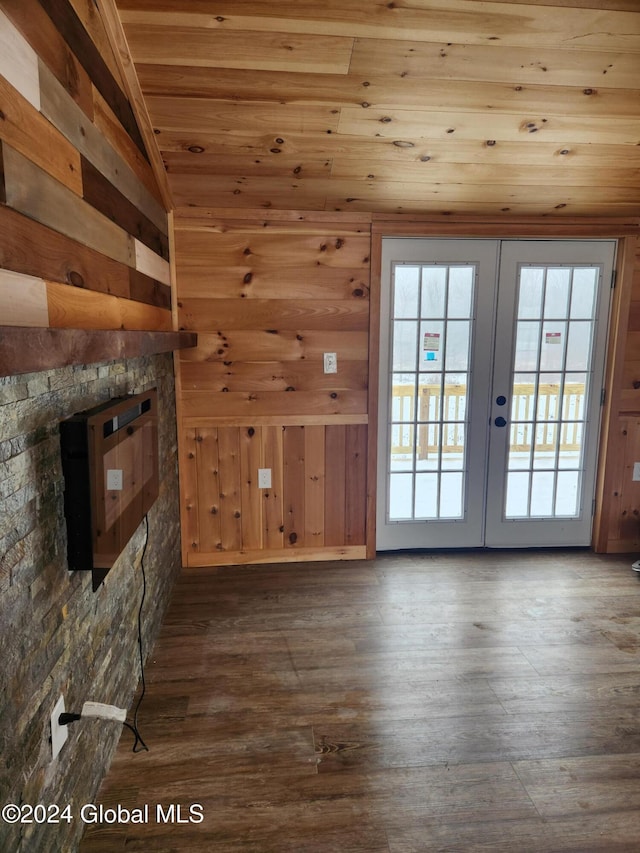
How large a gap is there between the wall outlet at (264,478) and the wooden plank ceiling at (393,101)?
63.5 inches

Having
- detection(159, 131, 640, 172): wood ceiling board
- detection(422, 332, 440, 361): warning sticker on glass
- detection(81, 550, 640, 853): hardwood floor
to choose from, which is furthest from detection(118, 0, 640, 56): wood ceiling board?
detection(81, 550, 640, 853): hardwood floor

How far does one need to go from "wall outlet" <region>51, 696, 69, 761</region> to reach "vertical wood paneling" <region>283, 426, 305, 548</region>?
2016 millimetres

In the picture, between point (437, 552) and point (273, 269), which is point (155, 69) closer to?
point (273, 269)

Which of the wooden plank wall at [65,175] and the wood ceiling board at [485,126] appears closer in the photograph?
the wooden plank wall at [65,175]

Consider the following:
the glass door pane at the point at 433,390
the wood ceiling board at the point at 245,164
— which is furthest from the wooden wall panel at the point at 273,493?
the wood ceiling board at the point at 245,164

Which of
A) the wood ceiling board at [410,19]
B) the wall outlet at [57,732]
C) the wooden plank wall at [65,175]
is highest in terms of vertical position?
the wood ceiling board at [410,19]

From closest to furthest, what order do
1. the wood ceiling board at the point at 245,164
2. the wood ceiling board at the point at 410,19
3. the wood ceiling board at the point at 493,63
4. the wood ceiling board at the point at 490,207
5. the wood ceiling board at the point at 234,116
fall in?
the wood ceiling board at the point at 410,19 → the wood ceiling board at the point at 493,63 → the wood ceiling board at the point at 234,116 → the wood ceiling board at the point at 245,164 → the wood ceiling board at the point at 490,207

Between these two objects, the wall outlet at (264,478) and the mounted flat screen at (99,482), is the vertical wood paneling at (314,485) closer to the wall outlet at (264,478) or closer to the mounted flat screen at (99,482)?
the wall outlet at (264,478)

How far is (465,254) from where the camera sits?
3111mm

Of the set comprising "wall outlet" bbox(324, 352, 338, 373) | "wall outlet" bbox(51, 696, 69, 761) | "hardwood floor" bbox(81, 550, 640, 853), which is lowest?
"hardwood floor" bbox(81, 550, 640, 853)

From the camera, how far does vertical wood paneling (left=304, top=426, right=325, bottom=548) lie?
10.6 feet

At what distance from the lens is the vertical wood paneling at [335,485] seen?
3236 millimetres

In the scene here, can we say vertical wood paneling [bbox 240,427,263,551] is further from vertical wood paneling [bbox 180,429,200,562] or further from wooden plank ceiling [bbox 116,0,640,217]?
wooden plank ceiling [bbox 116,0,640,217]

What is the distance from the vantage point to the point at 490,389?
328 cm
